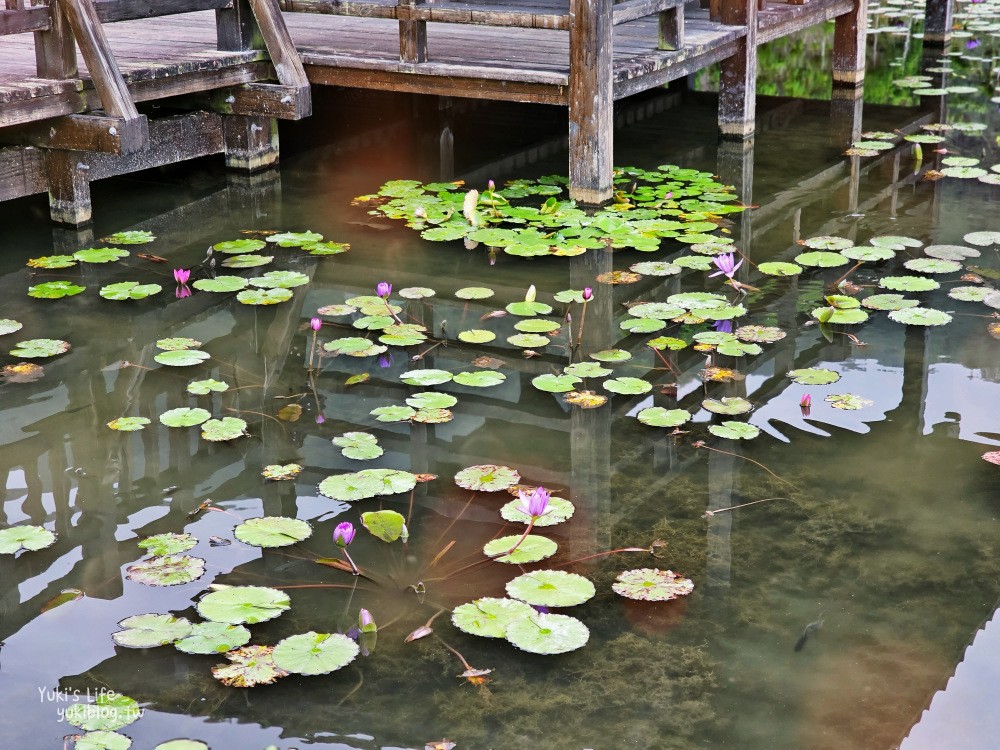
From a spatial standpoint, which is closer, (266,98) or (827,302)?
(827,302)

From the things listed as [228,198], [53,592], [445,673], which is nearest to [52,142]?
[228,198]

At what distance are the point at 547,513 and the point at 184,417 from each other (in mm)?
1085

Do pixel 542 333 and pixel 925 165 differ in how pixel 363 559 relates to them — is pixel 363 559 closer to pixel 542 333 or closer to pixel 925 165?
pixel 542 333

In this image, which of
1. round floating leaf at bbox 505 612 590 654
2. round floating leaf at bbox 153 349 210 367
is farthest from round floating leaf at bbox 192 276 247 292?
round floating leaf at bbox 505 612 590 654

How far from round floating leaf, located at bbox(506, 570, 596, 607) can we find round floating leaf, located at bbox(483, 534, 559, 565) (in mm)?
56

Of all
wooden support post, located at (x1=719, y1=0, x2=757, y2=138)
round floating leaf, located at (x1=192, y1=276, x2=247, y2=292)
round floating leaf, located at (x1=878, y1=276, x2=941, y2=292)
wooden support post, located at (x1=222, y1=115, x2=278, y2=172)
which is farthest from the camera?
wooden support post, located at (x1=719, y1=0, x2=757, y2=138)

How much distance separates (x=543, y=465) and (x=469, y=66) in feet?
9.69

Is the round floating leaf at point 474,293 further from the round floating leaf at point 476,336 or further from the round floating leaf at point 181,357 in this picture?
the round floating leaf at point 181,357

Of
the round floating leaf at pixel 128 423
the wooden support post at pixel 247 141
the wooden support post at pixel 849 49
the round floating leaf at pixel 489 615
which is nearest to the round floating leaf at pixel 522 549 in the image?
the round floating leaf at pixel 489 615

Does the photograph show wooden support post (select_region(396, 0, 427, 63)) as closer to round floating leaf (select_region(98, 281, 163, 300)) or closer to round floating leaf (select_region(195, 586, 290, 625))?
round floating leaf (select_region(98, 281, 163, 300))

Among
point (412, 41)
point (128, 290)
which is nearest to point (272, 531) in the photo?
point (128, 290)

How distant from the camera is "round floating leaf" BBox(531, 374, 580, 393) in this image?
10.6 ft

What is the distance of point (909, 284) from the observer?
3998 mm

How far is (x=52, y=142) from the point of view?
15.4 ft
